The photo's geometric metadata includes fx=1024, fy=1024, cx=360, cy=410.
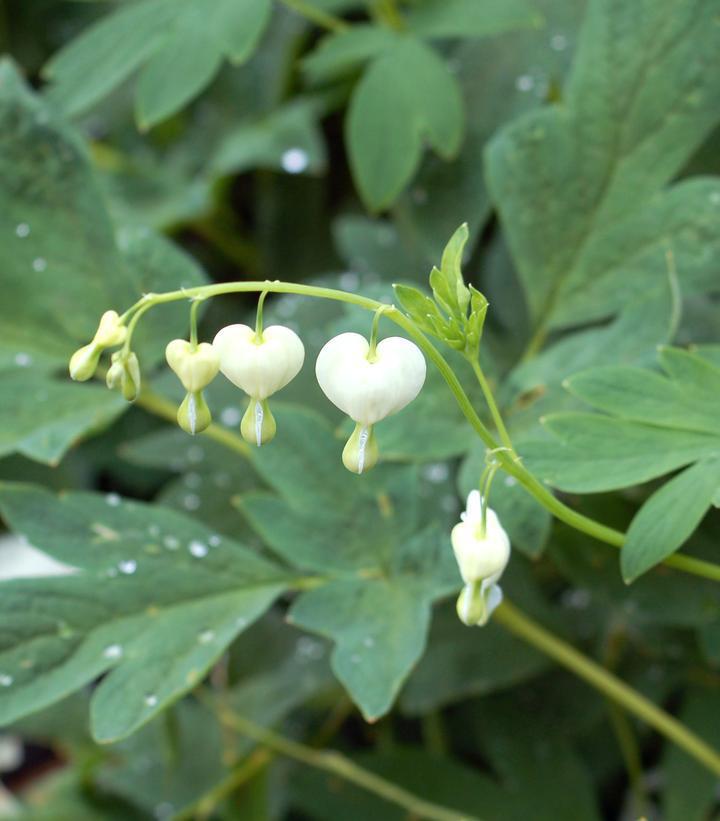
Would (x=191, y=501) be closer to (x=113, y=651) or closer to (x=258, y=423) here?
(x=113, y=651)

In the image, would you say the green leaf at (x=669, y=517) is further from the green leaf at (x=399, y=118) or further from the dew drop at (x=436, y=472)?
the green leaf at (x=399, y=118)

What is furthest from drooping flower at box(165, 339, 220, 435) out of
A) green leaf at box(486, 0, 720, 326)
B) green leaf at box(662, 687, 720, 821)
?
green leaf at box(662, 687, 720, 821)

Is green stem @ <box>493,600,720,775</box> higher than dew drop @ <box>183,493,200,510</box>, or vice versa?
dew drop @ <box>183,493,200,510</box>

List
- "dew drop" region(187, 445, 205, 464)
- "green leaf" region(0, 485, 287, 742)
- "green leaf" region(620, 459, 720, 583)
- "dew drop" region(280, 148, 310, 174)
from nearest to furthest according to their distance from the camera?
"green leaf" region(620, 459, 720, 583) < "green leaf" region(0, 485, 287, 742) < "dew drop" region(187, 445, 205, 464) < "dew drop" region(280, 148, 310, 174)

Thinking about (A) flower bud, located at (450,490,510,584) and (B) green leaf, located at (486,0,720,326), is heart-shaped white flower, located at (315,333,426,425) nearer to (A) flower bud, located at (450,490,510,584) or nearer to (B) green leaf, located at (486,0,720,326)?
(A) flower bud, located at (450,490,510,584)

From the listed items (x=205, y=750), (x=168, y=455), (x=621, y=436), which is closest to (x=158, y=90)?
(x=168, y=455)

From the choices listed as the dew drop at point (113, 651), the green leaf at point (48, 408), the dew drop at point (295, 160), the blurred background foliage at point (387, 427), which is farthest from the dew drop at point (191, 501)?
the dew drop at point (295, 160)

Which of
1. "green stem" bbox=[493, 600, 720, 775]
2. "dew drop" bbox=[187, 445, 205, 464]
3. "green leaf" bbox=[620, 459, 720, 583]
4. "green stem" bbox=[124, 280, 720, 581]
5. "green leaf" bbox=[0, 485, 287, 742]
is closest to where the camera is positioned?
"green stem" bbox=[124, 280, 720, 581]

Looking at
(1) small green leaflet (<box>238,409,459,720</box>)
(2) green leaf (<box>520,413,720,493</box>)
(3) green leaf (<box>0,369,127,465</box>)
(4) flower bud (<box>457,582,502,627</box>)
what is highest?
(4) flower bud (<box>457,582,502,627</box>)
